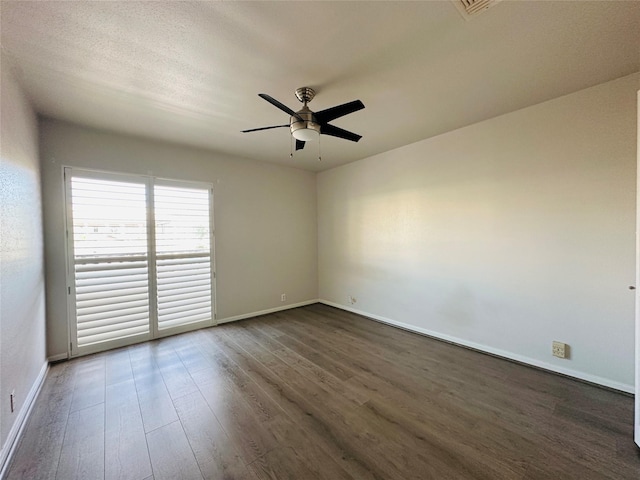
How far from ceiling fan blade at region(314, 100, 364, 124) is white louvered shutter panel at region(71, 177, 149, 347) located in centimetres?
275

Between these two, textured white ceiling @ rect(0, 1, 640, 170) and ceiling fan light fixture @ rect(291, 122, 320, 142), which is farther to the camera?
ceiling fan light fixture @ rect(291, 122, 320, 142)

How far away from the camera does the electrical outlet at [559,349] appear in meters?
2.47

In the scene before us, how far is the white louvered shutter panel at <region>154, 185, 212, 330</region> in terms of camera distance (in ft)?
11.6

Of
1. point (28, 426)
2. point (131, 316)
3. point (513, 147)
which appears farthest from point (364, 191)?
point (28, 426)

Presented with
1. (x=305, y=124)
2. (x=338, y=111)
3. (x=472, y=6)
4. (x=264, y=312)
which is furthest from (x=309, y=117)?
(x=264, y=312)

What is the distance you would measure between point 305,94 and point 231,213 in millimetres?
2525

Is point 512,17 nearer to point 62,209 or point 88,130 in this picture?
point 88,130

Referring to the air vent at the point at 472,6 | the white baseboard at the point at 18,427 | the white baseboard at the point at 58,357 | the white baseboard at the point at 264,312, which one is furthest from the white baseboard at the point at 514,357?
the white baseboard at the point at 58,357

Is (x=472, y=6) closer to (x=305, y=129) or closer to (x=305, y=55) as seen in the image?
(x=305, y=55)

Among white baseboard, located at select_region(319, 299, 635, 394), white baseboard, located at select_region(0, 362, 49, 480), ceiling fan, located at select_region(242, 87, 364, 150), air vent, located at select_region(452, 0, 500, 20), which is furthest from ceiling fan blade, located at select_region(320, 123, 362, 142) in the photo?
white baseboard, located at select_region(0, 362, 49, 480)

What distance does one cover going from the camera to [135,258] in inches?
131

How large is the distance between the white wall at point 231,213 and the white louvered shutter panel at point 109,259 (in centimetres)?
16

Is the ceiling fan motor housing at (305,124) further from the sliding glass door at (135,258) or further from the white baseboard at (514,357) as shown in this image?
the white baseboard at (514,357)

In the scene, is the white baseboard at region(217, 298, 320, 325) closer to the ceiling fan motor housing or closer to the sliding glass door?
the sliding glass door
